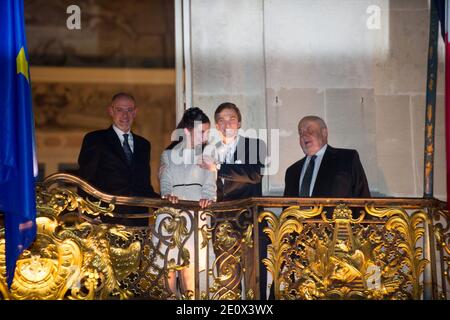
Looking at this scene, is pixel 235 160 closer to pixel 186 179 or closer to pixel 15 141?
pixel 186 179

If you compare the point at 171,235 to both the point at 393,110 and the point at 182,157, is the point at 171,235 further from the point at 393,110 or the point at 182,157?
the point at 393,110

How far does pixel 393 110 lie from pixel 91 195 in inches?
167

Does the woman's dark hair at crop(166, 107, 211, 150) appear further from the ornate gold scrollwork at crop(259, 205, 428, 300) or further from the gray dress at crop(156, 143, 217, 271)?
the ornate gold scrollwork at crop(259, 205, 428, 300)

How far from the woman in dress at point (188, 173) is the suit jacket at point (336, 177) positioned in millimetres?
918

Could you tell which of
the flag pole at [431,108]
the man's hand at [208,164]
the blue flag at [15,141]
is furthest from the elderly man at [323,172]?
the blue flag at [15,141]

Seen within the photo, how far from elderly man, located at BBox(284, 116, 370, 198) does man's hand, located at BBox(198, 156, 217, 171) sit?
841 mm

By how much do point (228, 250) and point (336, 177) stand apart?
4.94 feet

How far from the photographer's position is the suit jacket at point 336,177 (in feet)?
44.9

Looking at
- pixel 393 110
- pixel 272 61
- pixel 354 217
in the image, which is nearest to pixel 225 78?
pixel 272 61

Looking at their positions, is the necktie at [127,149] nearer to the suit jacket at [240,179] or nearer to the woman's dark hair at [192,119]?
the woman's dark hair at [192,119]

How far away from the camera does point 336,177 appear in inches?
543

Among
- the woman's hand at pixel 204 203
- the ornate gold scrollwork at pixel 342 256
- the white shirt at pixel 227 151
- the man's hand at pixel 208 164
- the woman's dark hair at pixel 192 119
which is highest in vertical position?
the woman's dark hair at pixel 192 119

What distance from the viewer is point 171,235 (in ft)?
42.8
